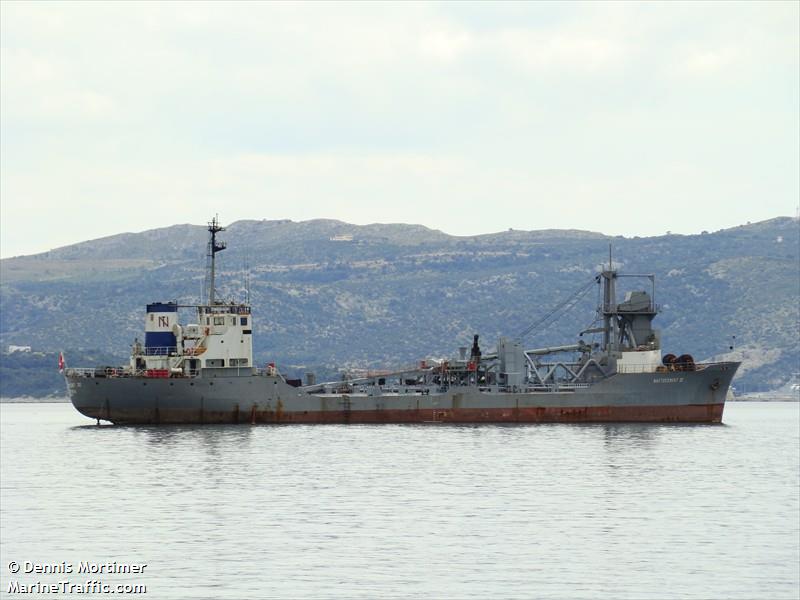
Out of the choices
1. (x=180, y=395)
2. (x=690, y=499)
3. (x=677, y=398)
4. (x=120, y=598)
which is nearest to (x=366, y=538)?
(x=120, y=598)

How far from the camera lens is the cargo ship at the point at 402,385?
82.1 metres

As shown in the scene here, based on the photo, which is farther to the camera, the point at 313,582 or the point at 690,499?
the point at 690,499

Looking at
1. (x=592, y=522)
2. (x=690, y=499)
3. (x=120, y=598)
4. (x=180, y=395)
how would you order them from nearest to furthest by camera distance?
(x=120, y=598), (x=592, y=522), (x=690, y=499), (x=180, y=395)

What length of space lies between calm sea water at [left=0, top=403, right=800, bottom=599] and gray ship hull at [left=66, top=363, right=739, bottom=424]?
8990 mm

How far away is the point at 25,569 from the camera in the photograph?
3597 cm

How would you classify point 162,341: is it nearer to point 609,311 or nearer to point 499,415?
point 499,415

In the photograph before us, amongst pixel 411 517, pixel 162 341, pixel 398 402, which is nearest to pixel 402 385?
pixel 398 402

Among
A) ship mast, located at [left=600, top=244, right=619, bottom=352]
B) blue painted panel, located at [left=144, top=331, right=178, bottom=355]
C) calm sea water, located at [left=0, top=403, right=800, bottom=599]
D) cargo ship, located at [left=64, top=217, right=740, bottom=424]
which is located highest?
ship mast, located at [left=600, top=244, right=619, bottom=352]

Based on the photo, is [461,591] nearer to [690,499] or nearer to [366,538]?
[366,538]

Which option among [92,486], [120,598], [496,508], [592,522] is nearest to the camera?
[120,598]

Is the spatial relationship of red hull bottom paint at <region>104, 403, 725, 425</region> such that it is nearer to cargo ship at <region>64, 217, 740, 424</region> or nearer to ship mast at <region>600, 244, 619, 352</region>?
cargo ship at <region>64, 217, 740, 424</region>

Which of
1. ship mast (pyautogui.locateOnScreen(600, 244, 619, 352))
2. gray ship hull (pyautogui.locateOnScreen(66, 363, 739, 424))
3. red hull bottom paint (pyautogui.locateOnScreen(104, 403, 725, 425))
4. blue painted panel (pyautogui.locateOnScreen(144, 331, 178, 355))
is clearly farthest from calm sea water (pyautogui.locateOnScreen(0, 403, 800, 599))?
ship mast (pyautogui.locateOnScreen(600, 244, 619, 352))

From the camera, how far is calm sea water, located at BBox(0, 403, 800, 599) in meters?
35.0

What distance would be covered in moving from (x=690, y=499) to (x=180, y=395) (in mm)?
38560
